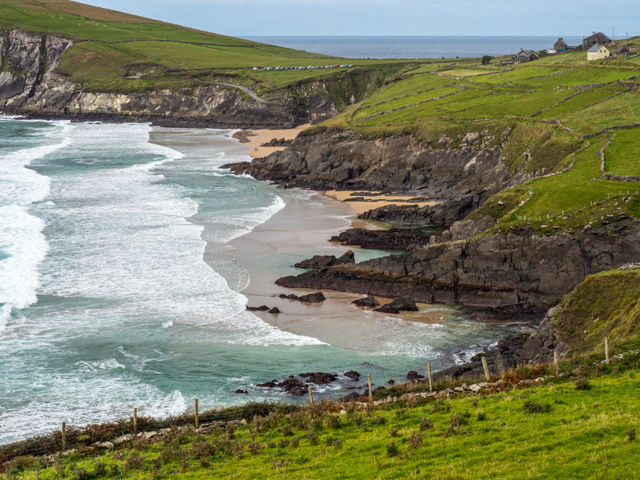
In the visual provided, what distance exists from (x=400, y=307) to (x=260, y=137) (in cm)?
9025

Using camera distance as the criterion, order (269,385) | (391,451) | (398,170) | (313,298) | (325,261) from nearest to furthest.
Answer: (391,451) → (269,385) → (313,298) → (325,261) → (398,170)

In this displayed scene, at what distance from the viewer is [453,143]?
264 feet

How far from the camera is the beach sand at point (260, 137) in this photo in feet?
365

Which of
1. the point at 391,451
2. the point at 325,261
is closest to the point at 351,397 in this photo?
the point at 391,451

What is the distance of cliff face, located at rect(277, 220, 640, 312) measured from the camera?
44188mm

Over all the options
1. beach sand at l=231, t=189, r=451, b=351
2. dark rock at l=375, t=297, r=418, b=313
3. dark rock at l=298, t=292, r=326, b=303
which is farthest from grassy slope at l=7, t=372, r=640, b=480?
dark rock at l=298, t=292, r=326, b=303

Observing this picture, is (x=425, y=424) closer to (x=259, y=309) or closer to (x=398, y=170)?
(x=259, y=309)

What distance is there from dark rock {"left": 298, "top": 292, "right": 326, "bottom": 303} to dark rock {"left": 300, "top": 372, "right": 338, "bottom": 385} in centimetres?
1108

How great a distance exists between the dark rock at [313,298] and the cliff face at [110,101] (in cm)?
9961

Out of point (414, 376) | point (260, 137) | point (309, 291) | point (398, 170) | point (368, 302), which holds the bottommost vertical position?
point (414, 376)

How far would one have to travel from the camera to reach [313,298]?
148 ft

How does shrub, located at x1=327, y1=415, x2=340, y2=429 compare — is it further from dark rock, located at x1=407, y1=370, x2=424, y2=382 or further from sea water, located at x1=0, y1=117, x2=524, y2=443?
dark rock, located at x1=407, y1=370, x2=424, y2=382

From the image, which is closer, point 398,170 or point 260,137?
point 398,170

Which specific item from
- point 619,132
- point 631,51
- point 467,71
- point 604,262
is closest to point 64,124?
point 467,71
